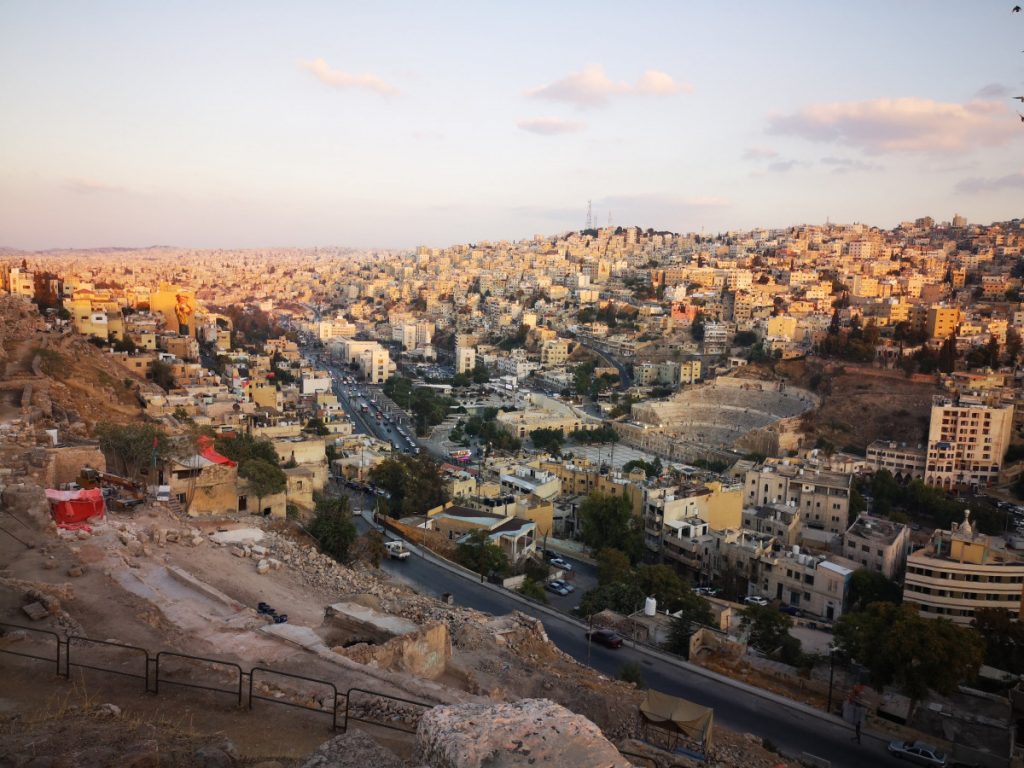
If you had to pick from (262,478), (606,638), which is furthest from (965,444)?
(262,478)

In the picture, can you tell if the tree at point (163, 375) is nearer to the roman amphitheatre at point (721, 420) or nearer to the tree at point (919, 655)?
the roman amphitheatre at point (721, 420)

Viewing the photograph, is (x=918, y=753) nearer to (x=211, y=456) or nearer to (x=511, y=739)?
(x=511, y=739)

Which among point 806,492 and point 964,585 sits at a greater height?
point 964,585

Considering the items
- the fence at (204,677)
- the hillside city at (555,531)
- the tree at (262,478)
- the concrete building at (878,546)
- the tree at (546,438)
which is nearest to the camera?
the fence at (204,677)

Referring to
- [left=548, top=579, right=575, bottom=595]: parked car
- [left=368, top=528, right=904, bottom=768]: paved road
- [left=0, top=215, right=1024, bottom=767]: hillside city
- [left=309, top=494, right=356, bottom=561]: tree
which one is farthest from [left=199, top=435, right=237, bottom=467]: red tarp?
[left=548, top=579, right=575, bottom=595]: parked car

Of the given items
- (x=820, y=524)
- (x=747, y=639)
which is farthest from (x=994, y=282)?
(x=747, y=639)

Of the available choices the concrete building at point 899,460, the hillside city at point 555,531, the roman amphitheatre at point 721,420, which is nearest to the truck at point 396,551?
the hillside city at point 555,531

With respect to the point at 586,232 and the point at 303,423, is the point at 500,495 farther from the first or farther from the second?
the point at 586,232
